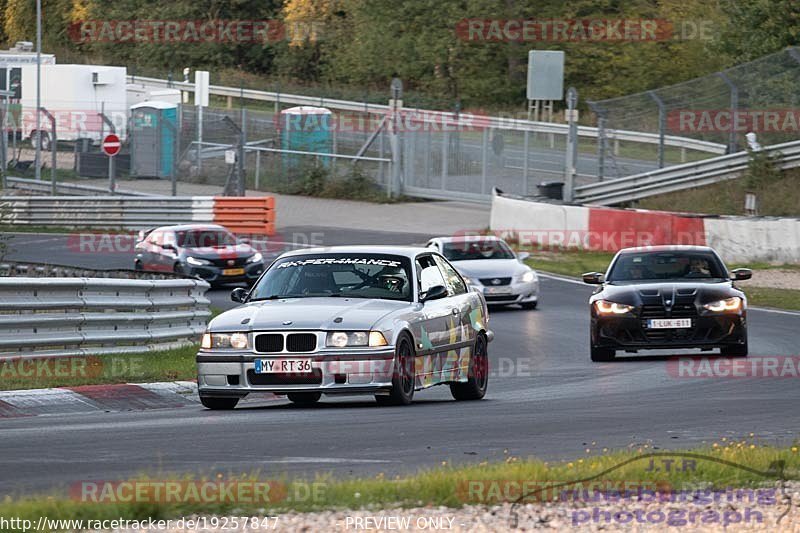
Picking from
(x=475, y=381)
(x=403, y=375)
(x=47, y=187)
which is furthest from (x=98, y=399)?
(x=47, y=187)

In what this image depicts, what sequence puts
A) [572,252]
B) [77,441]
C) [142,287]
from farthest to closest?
[572,252] < [142,287] < [77,441]

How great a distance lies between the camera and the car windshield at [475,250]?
27203 millimetres

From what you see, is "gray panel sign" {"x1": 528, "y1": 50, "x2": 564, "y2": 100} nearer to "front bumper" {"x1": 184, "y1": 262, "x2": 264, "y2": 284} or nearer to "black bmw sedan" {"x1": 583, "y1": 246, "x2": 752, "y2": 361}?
"front bumper" {"x1": 184, "y1": 262, "x2": 264, "y2": 284}

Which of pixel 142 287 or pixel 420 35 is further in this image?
pixel 420 35

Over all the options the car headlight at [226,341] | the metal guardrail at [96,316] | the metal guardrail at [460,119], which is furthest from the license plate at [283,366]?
the metal guardrail at [460,119]

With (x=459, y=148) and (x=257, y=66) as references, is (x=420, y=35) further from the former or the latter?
(x=459, y=148)

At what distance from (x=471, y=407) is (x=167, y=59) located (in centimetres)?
7690

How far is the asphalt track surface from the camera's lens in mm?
8859

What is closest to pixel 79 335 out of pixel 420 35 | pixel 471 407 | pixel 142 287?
pixel 142 287

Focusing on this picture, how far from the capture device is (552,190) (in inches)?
1660

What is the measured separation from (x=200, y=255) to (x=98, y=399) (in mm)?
16504

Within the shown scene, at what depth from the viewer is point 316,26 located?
8044cm

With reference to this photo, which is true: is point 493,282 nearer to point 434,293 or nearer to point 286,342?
point 434,293

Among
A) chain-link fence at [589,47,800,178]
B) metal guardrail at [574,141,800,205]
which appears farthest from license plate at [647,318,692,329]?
metal guardrail at [574,141,800,205]
